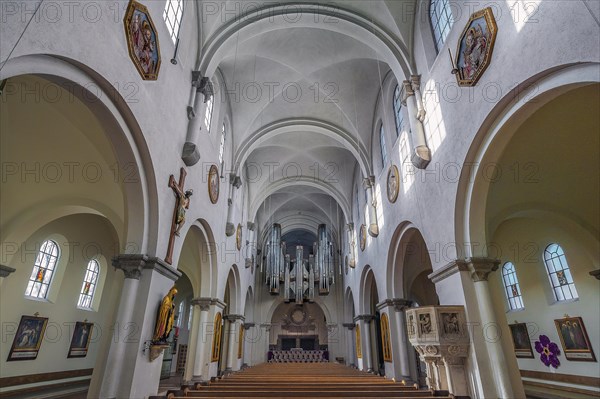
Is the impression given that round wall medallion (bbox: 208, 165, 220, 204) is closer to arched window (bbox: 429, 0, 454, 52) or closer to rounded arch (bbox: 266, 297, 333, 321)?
arched window (bbox: 429, 0, 454, 52)

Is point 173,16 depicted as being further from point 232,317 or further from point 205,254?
point 232,317

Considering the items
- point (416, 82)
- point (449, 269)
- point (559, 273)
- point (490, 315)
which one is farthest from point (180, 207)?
point (559, 273)

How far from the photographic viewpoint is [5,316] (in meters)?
9.13

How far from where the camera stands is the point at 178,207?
24.1ft

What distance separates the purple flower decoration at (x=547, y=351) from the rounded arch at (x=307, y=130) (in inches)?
323

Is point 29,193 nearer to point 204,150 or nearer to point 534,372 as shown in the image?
point 204,150

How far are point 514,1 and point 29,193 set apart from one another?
10924 millimetres

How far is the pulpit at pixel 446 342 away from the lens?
591 cm

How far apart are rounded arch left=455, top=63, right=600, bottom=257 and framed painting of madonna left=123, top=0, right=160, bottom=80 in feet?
20.3

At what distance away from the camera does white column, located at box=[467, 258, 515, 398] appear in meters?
5.32

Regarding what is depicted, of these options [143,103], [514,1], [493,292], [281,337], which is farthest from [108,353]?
[281,337]

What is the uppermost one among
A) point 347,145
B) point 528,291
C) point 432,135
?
point 347,145

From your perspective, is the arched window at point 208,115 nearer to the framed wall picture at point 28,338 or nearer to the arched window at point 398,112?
the arched window at point 398,112

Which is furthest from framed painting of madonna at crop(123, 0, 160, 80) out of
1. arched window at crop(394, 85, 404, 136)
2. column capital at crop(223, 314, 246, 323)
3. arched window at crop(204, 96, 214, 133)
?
column capital at crop(223, 314, 246, 323)
